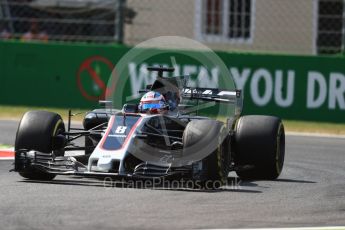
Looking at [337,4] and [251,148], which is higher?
[337,4]

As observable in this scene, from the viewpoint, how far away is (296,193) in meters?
9.98

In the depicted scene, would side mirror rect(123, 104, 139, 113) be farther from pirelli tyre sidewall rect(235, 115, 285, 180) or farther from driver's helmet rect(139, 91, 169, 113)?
pirelli tyre sidewall rect(235, 115, 285, 180)

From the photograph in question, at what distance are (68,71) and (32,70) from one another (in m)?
0.73

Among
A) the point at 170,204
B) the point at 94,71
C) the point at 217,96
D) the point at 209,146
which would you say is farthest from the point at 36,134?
the point at 94,71

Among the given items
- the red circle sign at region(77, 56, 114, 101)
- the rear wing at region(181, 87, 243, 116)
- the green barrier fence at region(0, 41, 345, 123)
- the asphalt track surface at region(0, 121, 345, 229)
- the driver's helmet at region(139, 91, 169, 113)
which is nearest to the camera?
the asphalt track surface at region(0, 121, 345, 229)

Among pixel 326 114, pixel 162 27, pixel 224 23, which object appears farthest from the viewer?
pixel 162 27

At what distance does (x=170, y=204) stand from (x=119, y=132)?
1.54 m

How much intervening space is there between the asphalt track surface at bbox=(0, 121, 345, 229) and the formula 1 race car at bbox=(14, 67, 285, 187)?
18 centimetres

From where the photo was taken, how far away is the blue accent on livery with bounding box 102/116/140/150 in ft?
32.8

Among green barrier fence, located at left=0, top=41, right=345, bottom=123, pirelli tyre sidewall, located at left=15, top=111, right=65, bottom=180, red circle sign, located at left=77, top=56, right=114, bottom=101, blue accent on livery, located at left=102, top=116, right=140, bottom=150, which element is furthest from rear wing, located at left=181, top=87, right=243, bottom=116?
red circle sign, located at left=77, top=56, right=114, bottom=101

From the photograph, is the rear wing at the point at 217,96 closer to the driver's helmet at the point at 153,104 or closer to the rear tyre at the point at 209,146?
the driver's helmet at the point at 153,104

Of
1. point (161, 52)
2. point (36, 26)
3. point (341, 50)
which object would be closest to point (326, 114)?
point (341, 50)

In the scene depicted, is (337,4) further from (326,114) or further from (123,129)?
(123,129)

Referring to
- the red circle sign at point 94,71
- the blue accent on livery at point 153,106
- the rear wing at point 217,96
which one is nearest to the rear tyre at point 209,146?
the blue accent on livery at point 153,106
